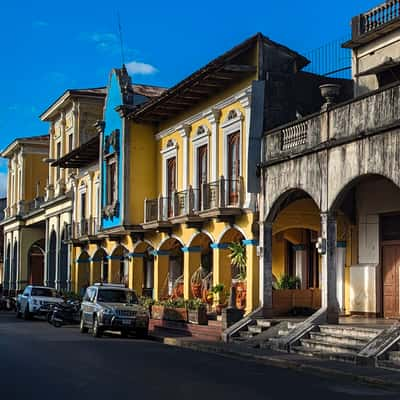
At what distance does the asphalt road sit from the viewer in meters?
13.1

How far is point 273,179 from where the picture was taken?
2414cm

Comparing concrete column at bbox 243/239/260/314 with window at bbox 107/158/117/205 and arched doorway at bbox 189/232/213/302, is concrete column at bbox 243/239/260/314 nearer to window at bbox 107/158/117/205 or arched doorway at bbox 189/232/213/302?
arched doorway at bbox 189/232/213/302

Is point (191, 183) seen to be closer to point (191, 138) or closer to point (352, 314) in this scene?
point (191, 138)

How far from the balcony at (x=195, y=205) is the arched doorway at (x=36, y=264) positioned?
29847 mm

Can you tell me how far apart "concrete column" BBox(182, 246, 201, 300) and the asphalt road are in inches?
305

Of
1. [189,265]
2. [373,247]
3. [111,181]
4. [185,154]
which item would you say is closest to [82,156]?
[111,181]

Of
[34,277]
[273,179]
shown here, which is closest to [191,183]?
[273,179]

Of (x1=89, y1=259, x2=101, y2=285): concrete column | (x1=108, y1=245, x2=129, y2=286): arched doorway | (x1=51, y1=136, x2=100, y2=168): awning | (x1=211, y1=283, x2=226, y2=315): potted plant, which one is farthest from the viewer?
(x1=89, y1=259, x2=101, y2=285): concrete column

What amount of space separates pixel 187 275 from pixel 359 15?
11.1 metres

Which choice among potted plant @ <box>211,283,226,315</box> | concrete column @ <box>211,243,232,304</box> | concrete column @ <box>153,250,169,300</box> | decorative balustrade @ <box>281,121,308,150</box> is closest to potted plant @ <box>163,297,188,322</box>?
potted plant @ <box>211,283,226,315</box>

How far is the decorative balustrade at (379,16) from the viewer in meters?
22.9

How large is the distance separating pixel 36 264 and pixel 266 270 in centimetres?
4264

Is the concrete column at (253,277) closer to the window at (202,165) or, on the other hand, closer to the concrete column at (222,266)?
the concrete column at (222,266)

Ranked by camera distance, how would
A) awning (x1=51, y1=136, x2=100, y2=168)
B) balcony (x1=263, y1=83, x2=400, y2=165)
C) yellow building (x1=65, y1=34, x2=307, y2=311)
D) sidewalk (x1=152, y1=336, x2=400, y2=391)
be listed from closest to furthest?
1. sidewalk (x1=152, y1=336, x2=400, y2=391)
2. balcony (x1=263, y1=83, x2=400, y2=165)
3. yellow building (x1=65, y1=34, x2=307, y2=311)
4. awning (x1=51, y1=136, x2=100, y2=168)
